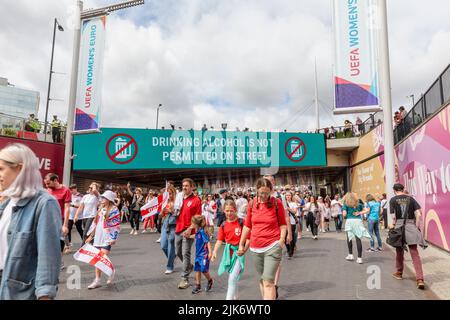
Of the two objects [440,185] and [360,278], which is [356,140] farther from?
[360,278]

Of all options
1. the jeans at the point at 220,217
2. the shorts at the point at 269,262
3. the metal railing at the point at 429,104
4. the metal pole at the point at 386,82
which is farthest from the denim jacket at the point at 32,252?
the jeans at the point at 220,217

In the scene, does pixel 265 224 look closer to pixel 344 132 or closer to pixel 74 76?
pixel 74 76

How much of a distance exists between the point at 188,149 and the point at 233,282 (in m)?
18.4

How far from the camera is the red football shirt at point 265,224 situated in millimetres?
4484

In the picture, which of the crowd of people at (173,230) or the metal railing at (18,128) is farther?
the metal railing at (18,128)

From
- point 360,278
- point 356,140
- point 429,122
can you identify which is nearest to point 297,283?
point 360,278

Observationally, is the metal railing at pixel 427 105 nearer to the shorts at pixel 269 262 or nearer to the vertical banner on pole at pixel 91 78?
the shorts at pixel 269 262

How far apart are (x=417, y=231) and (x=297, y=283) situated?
238cm

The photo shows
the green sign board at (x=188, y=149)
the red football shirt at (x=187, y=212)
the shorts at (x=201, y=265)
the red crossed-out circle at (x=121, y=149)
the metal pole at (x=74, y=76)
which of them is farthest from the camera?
the red crossed-out circle at (x=121, y=149)

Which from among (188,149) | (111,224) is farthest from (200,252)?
(188,149)

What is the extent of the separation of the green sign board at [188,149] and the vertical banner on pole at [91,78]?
7257mm

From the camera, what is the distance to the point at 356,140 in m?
24.7

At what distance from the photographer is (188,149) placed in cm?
2269

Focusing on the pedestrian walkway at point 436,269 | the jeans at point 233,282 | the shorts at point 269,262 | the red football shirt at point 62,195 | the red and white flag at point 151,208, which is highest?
the red football shirt at point 62,195
